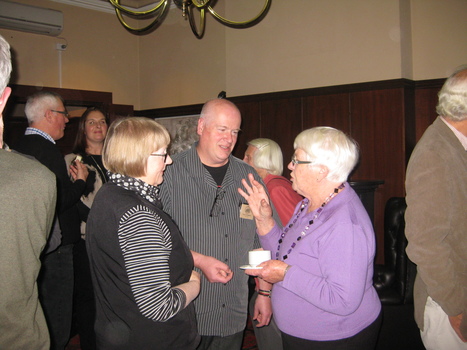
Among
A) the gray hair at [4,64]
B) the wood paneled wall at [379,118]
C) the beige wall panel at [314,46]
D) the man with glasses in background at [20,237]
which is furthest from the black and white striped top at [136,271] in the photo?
the beige wall panel at [314,46]

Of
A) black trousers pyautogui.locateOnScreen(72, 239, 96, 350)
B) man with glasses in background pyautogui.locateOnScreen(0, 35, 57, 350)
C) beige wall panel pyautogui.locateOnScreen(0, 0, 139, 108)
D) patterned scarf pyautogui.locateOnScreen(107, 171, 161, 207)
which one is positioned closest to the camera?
man with glasses in background pyautogui.locateOnScreen(0, 35, 57, 350)

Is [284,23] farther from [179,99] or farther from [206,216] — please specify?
[206,216]

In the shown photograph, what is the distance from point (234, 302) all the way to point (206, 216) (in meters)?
0.49

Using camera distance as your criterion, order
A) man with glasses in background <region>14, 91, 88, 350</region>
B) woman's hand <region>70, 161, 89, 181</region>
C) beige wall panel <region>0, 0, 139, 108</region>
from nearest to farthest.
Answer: man with glasses in background <region>14, 91, 88, 350</region>
woman's hand <region>70, 161, 89, 181</region>
beige wall panel <region>0, 0, 139, 108</region>

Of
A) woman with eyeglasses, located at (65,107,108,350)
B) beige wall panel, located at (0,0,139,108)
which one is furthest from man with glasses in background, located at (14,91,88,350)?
beige wall panel, located at (0,0,139,108)

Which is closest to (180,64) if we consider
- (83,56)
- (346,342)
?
(83,56)

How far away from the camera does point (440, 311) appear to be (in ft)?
5.42

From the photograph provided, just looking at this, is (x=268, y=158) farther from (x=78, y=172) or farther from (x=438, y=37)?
(x=438, y=37)

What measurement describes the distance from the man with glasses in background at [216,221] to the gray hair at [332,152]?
0.62 meters

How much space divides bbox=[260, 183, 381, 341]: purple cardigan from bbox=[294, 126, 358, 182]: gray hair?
0.31 ft

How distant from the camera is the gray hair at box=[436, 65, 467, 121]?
1.69 metres

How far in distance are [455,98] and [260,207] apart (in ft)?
3.41

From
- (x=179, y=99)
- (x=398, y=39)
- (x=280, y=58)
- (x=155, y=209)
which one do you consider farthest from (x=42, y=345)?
(x=179, y=99)

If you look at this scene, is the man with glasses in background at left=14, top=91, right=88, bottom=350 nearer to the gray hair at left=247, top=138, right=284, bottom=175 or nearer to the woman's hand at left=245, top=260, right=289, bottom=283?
the gray hair at left=247, top=138, right=284, bottom=175
